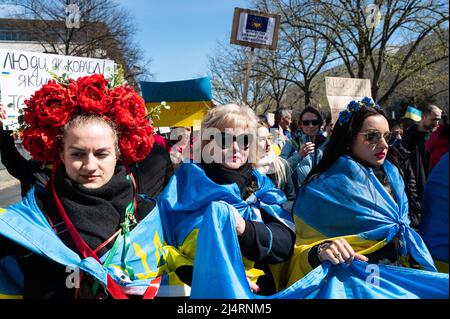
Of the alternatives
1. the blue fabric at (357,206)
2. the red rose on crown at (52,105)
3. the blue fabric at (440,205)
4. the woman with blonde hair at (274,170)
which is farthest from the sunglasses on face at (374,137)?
the red rose on crown at (52,105)

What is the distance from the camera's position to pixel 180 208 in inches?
87.7

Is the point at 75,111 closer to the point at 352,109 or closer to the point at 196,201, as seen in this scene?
the point at 196,201

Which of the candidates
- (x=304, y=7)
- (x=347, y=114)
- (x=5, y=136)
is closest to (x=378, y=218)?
(x=347, y=114)

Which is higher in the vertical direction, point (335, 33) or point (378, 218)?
point (335, 33)

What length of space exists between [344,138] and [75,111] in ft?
4.92

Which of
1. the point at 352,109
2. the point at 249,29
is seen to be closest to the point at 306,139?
the point at 249,29

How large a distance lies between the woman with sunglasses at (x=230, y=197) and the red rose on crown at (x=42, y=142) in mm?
612

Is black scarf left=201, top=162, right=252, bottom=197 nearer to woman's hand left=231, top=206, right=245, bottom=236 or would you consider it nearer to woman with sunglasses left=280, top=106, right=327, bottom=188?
woman's hand left=231, top=206, right=245, bottom=236

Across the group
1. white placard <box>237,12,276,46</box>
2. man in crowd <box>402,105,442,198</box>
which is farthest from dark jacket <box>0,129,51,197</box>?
man in crowd <box>402,105,442,198</box>

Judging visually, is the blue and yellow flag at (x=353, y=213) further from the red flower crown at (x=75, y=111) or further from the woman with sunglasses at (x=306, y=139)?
the woman with sunglasses at (x=306, y=139)

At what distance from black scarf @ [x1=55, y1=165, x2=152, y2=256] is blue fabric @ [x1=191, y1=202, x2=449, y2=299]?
0.47m

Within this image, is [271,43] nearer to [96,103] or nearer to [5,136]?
[5,136]
